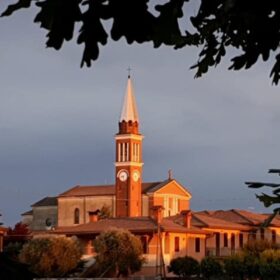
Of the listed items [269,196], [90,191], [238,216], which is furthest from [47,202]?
[269,196]

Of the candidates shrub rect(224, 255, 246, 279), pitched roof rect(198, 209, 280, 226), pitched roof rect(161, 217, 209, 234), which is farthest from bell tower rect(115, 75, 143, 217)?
shrub rect(224, 255, 246, 279)

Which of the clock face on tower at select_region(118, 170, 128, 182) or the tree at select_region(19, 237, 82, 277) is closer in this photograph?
the tree at select_region(19, 237, 82, 277)

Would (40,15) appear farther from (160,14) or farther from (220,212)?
(220,212)

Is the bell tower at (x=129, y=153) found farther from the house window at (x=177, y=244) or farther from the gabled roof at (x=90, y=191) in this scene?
the house window at (x=177, y=244)

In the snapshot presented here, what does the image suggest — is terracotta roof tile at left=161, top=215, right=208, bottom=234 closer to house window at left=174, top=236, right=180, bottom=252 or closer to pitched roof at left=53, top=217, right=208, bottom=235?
pitched roof at left=53, top=217, right=208, bottom=235

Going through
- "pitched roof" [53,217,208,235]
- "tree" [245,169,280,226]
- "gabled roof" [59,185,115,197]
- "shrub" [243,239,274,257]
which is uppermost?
"gabled roof" [59,185,115,197]

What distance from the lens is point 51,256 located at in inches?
2015

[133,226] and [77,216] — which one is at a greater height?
[77,216]

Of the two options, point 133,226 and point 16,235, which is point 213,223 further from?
point 16,235

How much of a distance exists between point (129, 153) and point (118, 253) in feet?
155

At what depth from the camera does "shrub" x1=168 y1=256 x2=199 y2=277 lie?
5456 cm


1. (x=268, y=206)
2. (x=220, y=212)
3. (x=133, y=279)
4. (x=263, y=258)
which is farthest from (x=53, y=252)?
(x=268, y=206)

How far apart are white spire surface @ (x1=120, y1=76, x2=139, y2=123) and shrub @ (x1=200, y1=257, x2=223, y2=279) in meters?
47.1

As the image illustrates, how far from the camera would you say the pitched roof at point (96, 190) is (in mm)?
100000
